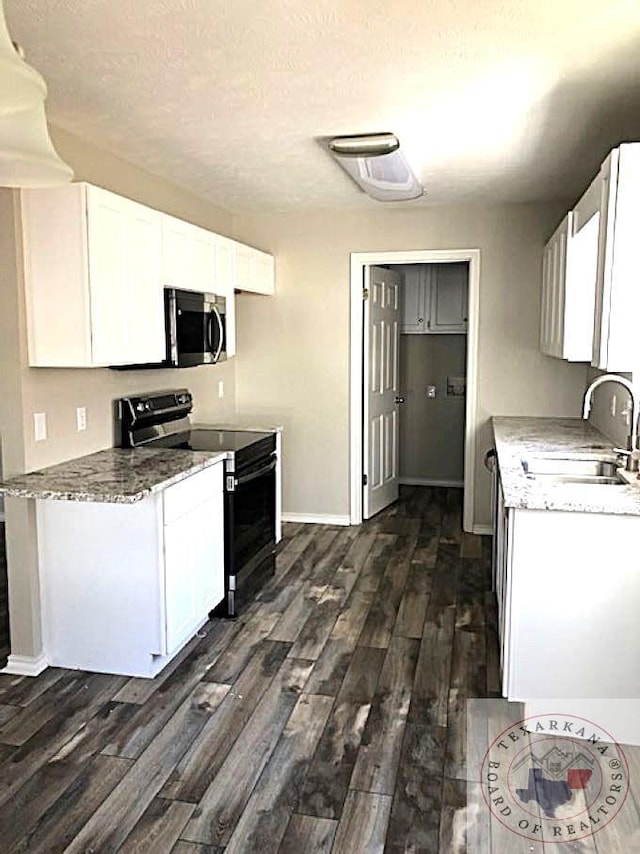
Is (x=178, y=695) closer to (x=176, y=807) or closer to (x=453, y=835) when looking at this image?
(x=176, y=807)

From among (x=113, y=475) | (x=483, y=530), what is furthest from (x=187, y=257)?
(x=483, y=530)

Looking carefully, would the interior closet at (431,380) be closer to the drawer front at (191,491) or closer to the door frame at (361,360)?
the door frame at (361,360)

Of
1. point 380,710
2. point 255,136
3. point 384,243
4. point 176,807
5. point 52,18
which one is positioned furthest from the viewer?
point 384,243

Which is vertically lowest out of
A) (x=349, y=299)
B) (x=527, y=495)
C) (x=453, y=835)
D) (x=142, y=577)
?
(x=453, y=835)

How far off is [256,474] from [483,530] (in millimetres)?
2077

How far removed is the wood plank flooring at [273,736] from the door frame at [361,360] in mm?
1392

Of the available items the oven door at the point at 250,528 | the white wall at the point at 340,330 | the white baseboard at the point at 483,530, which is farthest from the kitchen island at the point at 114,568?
the white baseboard at the point at 483,530

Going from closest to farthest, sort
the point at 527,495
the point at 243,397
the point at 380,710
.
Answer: the point at 527,495 → the point at 380,710 → the point at 243,397

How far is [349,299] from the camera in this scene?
17.6 ft

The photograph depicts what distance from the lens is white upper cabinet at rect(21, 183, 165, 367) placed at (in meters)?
2.99

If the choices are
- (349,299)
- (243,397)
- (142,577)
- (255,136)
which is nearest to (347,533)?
(243,397)

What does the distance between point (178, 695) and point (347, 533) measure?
8.32ft

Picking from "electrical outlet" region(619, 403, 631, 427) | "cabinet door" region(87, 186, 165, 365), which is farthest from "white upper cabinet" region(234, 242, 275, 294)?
"electrical outlet" region(619, 403, 631, 427)

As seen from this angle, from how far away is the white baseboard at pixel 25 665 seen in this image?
3133mm
